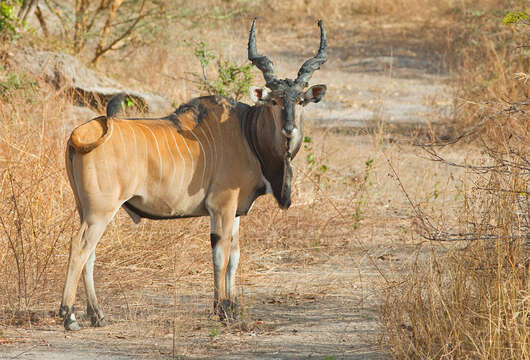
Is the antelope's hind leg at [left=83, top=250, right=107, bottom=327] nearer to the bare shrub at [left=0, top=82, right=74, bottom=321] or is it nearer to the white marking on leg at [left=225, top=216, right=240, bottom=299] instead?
the bare shrub at [left=0, top=82, right=74, bottom=321]

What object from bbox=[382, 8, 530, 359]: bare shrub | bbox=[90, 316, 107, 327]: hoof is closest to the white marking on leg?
bbox=[90, 316, 107, 327]: hoof

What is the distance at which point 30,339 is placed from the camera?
4.17m

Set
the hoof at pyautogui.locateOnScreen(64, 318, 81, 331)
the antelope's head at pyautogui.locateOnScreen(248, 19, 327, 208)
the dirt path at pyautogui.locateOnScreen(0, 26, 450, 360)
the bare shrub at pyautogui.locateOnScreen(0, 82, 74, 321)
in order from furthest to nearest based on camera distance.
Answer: the bare shrub at pyautogui.locateOnScreen(0, 82, 74, 321) → the antelope's head at pyautogui.locateOnScreen(248, 19, 327, 208) → the hoof at pyautogui.locateOnScreen(64, 318, 81, 331) → the dirt path at pyautogui.locateOnScreen(0, 26, 450, 360)

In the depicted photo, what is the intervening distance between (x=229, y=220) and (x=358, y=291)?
3.68 feet

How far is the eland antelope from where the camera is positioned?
167 inches

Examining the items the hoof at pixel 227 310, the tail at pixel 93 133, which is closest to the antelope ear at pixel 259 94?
the tail at pixel 93 133

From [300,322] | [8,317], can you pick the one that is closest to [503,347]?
[300,322]

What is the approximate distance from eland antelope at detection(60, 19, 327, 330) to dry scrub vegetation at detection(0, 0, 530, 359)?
41 cm

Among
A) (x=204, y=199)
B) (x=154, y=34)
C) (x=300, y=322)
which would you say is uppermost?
(x=154, y=34)

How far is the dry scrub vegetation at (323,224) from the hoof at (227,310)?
0.15m

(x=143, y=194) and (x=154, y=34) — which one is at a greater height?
(x=154, y=34)

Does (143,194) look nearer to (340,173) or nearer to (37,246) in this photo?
(37,246)

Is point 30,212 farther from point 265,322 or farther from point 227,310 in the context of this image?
point 265,322

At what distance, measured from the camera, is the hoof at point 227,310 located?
451 cm
